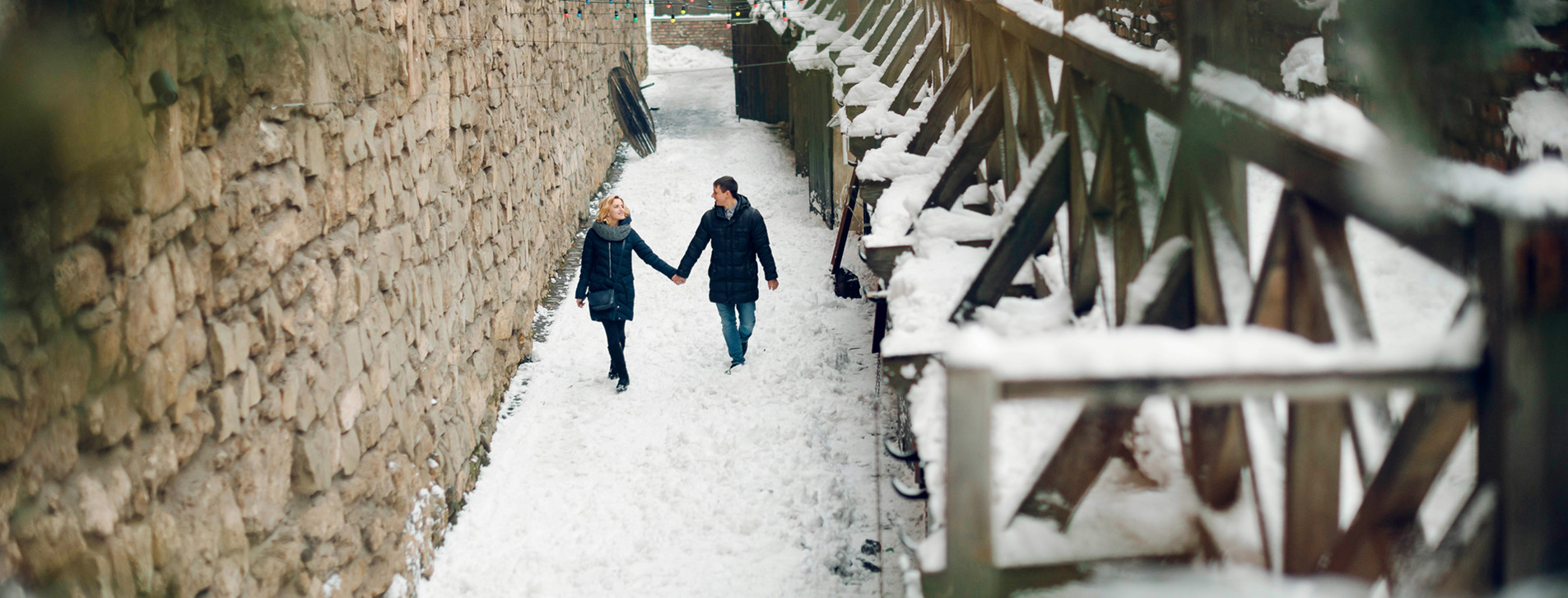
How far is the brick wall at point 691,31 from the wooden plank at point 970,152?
25.2 m

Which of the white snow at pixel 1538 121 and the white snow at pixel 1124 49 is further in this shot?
the white snow at pixel 1538 121

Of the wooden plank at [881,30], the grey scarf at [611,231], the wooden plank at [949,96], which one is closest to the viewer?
the wooden plank at [949,96]

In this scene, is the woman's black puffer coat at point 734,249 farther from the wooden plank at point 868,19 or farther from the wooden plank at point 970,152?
the wooden plank at point 868,19

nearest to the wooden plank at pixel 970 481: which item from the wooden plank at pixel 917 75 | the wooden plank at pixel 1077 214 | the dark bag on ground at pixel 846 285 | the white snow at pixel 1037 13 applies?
the wooden plank at pixel 1077 214

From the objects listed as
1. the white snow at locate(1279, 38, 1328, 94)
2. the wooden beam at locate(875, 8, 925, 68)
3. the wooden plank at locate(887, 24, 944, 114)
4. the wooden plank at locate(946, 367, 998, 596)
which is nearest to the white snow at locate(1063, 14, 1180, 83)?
the wooden plank at locate(946, 367, 998, 596)

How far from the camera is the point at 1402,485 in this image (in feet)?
4.00

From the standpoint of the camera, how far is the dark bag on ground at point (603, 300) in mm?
6789

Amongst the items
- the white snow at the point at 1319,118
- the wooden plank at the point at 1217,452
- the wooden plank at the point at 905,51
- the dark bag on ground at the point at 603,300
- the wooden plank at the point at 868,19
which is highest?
the white snow at the point at 1319,118

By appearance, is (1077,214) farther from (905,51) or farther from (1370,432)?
(905,51)

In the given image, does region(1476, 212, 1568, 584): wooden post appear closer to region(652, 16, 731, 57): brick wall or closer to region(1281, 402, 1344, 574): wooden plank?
region(1281, 402, 1344, 574): wooden plank

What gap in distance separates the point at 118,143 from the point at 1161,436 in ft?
7.59

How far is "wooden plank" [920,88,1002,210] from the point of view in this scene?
348 cm

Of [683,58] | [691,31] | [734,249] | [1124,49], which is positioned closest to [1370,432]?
[1124,49]

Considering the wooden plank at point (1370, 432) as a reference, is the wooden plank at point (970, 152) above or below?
below
